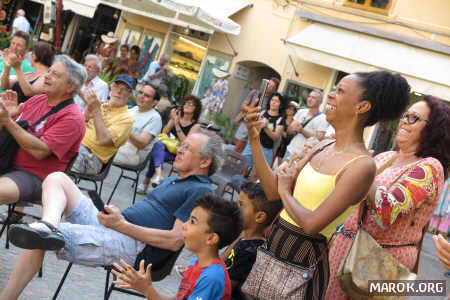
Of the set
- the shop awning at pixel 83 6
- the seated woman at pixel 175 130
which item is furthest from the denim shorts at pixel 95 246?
the shop awning at pixel 83 6

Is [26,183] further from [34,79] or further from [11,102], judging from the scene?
[34,79]

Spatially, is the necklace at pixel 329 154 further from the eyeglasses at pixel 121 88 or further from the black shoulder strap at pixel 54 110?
the eyeglasses at pixel 121 88

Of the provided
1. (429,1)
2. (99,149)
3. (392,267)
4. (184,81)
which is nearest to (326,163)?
(392,267)

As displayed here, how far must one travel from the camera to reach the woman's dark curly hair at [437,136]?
2855mm

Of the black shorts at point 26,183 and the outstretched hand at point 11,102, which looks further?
the outstretched hand at point 11,102

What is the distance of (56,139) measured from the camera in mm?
4016

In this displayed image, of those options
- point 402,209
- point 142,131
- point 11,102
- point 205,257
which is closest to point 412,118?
point 402,209

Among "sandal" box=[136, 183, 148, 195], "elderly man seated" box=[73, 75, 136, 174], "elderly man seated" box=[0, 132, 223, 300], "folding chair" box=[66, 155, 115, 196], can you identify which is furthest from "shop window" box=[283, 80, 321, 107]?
"elderly man seated" box=[0, 132, 223, 300]

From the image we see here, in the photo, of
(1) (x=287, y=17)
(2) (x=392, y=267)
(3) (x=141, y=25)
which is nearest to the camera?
(2) (x=392, y=267)

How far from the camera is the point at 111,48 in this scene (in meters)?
15.6

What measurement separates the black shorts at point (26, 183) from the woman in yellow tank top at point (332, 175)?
1.97 metres

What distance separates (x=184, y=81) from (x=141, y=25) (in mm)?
3298

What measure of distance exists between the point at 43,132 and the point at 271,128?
4918 millimetres

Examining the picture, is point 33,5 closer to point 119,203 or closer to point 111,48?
point 111,48
